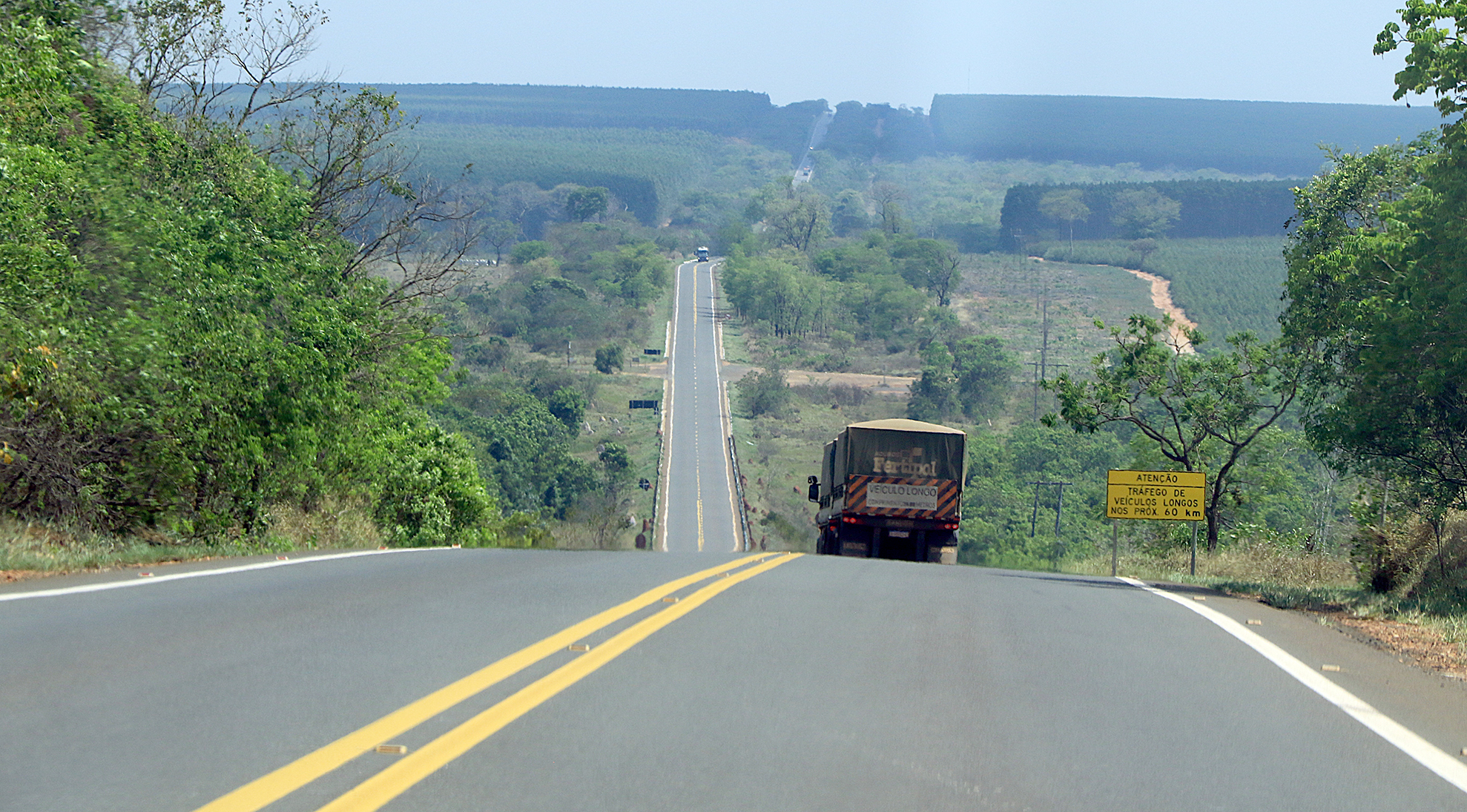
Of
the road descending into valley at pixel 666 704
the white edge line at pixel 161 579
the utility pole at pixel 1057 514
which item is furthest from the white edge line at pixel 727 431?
the road descending into valley at pixel 666 704

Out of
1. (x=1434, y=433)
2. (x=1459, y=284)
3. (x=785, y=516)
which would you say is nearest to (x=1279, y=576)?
(x=1434, y=433)

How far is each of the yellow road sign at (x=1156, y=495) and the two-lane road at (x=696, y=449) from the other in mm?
24335

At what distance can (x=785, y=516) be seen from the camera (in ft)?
256

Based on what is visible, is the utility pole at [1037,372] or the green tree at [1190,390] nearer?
the green tree at [1190,390]

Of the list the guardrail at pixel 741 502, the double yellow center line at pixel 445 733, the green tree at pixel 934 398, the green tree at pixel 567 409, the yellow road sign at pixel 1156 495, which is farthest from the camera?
the green tree at pixel 934 398

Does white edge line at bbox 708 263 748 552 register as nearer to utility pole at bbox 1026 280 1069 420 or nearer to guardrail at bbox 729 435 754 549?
guardrail at bbox 729 435 754 549

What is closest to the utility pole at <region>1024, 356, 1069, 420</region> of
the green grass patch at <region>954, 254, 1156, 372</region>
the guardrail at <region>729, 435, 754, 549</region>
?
the green grass patch at <region>954, 254, 1156, 372</region>

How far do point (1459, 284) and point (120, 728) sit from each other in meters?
15.0

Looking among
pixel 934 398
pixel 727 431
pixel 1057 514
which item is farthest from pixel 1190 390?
pixel 934 398

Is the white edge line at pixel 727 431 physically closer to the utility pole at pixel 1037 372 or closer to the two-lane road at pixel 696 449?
the two-lane road at pixel 696 449

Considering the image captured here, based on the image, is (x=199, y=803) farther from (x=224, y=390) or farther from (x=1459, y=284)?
(x=1459, y=284)

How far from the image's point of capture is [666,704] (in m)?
5.88

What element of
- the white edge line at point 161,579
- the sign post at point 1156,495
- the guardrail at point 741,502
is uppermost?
the white edge line at point 161,579

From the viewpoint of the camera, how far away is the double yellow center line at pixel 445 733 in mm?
4227
